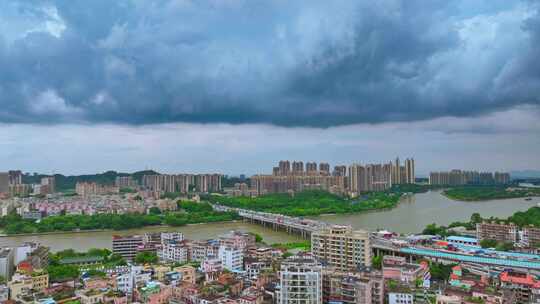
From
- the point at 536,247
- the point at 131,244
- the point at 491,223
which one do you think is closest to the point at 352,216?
the point at 491,223

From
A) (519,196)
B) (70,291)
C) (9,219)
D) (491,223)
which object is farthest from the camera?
(519,196)

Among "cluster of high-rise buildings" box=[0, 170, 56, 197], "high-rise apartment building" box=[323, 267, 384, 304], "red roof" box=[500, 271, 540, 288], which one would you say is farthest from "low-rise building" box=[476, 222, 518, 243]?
"cluster of high-rise buildings" box=[0, 170, 56, 197]

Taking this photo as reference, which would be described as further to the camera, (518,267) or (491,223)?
(491,223)

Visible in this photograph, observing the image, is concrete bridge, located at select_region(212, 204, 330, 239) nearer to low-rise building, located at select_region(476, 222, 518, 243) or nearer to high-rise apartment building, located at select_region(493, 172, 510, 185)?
low-rise building, located at select_region(476, 222, 518, 243)

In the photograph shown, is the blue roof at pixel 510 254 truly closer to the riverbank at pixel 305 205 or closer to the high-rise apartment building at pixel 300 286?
the high-rise apartment building at pixel 300 286

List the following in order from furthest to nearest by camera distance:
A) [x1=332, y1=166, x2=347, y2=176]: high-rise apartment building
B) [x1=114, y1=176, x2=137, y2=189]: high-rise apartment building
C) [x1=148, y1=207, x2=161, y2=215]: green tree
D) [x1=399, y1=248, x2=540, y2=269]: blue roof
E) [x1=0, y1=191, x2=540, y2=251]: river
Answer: [x1=114, y1=176, x2=137, y2=189]: high-rise apartment building < [x1=332, y1=166, x2=347, y2=176]: high-rise apartment building < [x1=148, y1=207, x2=161, y2=215]: green tree < [x1=0, y1=191, x2=540, y2=251]: river < [x1=399, y1=248, x2=540, y2=269]: blue roof

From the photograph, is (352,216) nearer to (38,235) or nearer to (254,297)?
(38,235)
